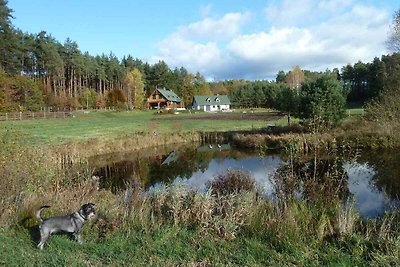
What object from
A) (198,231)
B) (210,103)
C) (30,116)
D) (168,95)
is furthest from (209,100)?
(198,231)

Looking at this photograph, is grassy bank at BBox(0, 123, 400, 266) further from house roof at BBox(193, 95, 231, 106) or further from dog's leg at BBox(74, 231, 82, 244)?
house roof at BBox(193, 95, 231, 106)

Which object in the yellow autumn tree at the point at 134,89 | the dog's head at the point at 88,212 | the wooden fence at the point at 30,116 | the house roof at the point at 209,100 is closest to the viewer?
the dog's head at the point at 88,212

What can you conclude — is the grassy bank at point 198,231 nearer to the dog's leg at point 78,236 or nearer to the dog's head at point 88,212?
the dog's leg at point 78,236

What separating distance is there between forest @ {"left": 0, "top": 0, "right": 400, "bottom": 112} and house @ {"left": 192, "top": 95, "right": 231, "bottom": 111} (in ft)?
17.7

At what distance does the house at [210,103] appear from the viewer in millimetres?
92500

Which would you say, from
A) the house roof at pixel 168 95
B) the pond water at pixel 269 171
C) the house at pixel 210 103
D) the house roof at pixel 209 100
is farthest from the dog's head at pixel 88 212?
the house roof at pixel 209 100

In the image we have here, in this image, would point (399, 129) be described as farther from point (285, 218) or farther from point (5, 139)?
point (5, 139)

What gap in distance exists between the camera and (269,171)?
459 inches

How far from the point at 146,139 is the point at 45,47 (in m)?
40.3

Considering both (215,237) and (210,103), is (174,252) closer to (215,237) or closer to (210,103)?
(215,237)

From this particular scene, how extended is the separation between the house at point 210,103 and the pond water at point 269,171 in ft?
205

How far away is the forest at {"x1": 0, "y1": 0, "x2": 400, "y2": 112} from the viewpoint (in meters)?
43.8

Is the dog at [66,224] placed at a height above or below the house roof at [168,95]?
below

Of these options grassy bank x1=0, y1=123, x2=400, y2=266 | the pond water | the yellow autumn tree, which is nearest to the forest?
the yellow autumn tree
